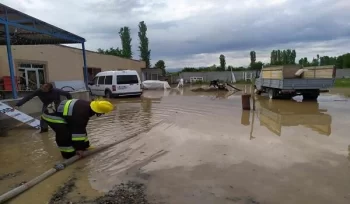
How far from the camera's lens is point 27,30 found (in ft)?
38.9

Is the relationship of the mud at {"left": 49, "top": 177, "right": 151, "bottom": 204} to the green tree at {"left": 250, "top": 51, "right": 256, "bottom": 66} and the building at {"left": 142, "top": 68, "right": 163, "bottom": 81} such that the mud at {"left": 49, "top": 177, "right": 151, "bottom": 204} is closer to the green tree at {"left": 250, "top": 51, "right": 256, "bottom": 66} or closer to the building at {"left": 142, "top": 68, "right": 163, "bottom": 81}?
the building at {"left": 142, "top": 68, "right": 163, "bottom": 81}

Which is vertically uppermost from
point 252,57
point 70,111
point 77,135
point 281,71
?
point 252,57

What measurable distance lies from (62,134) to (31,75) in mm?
15734

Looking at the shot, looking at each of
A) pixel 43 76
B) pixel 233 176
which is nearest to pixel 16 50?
pixel 43 76

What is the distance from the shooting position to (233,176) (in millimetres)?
4566

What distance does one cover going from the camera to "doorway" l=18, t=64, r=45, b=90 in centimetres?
1805

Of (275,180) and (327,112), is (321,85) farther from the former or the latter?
(275,180)

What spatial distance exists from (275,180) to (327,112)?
8.48 m

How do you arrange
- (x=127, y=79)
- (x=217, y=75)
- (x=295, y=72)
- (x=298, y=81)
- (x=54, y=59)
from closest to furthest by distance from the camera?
(x=298, y=81)
(x=295, y=72)
(x=127, y=79)
(x=54, y=59)
(x=217, y=75)

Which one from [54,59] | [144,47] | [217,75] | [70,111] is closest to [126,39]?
[144,47]

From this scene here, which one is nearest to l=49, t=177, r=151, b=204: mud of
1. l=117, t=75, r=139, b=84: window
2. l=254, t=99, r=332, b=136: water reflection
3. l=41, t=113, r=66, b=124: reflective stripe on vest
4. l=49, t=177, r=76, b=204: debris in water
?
l=49, t=177, r=76, b=204: debris in water

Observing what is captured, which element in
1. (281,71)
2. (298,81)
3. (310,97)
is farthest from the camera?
(310,97)

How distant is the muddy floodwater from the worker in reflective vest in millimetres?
399

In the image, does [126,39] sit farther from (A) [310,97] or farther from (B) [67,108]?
(B) [67,108]
